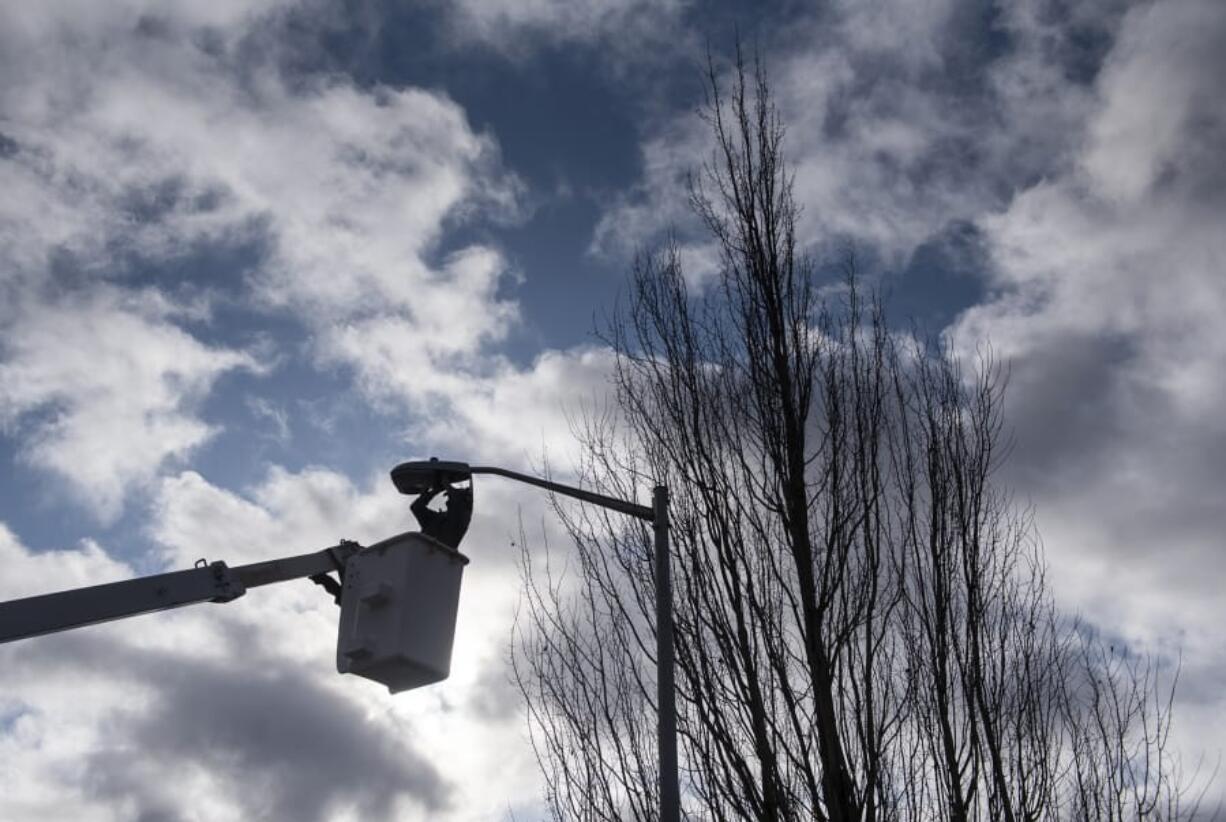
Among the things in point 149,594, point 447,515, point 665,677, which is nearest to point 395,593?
point 447,515

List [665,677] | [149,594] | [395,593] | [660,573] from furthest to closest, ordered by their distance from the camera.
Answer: [660,573]
[665,677]
[149,594]
[395,593]

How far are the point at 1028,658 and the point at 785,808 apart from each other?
2721mm

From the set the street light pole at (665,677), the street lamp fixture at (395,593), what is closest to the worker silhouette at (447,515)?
the street lamp fixture at (395,593)

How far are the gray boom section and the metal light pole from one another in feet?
1.60

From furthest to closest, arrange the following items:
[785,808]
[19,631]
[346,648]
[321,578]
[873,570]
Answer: [873,570], [785,808], [321,578], [19,631], [346,648]

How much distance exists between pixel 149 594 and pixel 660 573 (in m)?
2.46

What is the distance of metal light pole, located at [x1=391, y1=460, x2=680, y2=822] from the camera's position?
16.7 feet

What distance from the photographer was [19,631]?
4.52 m

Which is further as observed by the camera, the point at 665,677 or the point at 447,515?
the point at 665,677

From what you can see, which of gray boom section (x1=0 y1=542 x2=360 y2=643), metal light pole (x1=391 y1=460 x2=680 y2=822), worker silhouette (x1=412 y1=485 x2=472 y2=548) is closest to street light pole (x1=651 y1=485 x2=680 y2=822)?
metal light pole (x1=391 y1=460 x2=680 y2=822)

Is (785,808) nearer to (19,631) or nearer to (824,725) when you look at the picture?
(824,725)

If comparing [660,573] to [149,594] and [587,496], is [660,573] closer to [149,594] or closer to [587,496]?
[587,496]

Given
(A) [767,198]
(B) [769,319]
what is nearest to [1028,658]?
(B) [769,319]

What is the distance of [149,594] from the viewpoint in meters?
4.88
